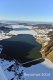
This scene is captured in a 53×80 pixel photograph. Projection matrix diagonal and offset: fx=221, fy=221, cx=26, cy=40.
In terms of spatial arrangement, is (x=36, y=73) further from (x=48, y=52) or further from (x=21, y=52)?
(x=21, y=52)

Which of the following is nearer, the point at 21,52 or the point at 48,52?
the point at 48,52

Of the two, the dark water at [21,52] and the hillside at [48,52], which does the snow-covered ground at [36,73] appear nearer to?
the dark water at [21,52]

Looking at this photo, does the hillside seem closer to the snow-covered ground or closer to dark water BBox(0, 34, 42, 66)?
dark water BBox(0, 34, 42, 66)

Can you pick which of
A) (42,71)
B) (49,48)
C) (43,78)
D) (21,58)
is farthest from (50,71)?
(49,48)

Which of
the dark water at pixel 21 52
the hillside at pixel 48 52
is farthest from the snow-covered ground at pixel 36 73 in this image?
the hillside at pixel 48 52

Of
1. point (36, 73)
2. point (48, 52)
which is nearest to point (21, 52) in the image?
point (48, 52)

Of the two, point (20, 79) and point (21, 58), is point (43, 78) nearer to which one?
point (20, 79)

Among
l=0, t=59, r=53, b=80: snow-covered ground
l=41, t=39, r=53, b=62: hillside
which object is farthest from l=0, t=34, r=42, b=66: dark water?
l=0, t=59, r=53, b=80: snow-covered ground

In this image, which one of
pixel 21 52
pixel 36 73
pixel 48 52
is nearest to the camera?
pixel 36 73

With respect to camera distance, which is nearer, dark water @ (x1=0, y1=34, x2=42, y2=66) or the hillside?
the hillside

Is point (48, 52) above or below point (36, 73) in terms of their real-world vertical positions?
below

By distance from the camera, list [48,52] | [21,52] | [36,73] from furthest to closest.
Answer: [21,52] < [48,52] < [36,73]
